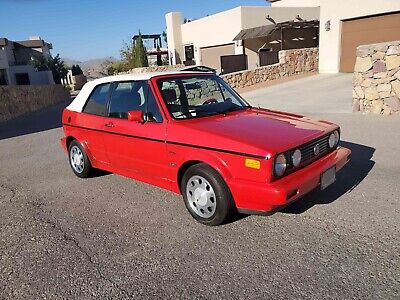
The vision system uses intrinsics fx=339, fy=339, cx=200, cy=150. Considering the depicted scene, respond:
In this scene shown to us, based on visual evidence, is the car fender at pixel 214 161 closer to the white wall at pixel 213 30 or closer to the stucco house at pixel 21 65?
the white wall at pixel 213 30

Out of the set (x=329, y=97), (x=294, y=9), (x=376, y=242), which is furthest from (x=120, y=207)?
(x=294, y=9)

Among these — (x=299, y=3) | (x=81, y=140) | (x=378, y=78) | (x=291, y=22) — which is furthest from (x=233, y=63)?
(x=81, y=140)

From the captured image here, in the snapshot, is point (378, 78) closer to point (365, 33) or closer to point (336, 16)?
point (365, 33)

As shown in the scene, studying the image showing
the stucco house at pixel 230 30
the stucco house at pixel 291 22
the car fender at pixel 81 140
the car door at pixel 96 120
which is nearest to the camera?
the car door at pixel 96 120

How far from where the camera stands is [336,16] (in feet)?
50.4

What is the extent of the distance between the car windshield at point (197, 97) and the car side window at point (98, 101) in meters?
1.04

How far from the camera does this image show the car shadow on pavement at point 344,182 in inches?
153

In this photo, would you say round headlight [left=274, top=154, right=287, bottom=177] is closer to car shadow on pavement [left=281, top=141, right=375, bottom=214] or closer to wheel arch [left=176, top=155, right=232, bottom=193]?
wheel arch [left=176, top=155, right=232, bottom=193]

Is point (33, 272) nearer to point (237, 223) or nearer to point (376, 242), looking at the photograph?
point (237, 223)

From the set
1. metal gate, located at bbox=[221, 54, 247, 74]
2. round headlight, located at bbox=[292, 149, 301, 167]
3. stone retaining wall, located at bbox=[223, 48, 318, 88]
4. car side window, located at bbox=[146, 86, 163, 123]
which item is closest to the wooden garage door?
stone retaining wall, located at bbox=[223, 48, 318, 88]

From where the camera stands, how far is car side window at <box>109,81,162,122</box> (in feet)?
13.0

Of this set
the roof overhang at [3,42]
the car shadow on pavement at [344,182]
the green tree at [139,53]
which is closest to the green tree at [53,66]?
the roof overhang at [3,42]

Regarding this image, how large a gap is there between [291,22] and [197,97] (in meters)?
17.6

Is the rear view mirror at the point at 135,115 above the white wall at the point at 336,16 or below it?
below
